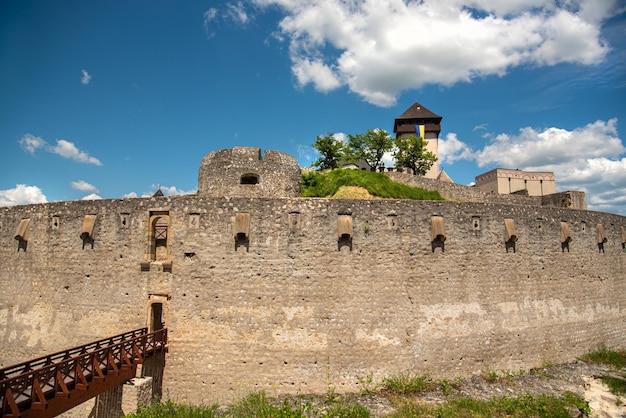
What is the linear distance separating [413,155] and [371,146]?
4170mm

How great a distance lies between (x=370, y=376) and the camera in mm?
12250

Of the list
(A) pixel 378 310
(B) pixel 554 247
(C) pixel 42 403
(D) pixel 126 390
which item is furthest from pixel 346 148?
(C) pixel 42 403

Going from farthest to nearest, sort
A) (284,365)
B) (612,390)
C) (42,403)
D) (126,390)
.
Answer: (612,390) < (284,365) < (126,390) < (42,403)

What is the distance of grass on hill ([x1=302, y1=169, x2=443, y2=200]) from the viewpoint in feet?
73.5

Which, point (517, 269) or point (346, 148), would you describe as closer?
point (517, 269)

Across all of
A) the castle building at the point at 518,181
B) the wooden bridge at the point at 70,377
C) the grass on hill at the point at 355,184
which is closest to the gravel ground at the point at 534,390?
the wooden bridge at the point at 70,377

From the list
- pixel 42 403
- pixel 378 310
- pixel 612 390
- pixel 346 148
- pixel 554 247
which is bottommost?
pixel 612 390

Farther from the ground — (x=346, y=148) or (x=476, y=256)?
(x=346, y=148)

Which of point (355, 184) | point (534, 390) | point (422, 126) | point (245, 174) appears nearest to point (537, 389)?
point (534, 390)

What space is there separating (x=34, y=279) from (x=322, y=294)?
419 inches

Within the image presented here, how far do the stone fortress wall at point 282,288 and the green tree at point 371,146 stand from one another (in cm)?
2200

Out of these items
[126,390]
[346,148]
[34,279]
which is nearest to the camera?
[126,390]

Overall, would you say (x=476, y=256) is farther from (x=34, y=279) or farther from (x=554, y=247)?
(x=34, y=279)

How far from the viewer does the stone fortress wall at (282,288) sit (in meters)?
12.2
